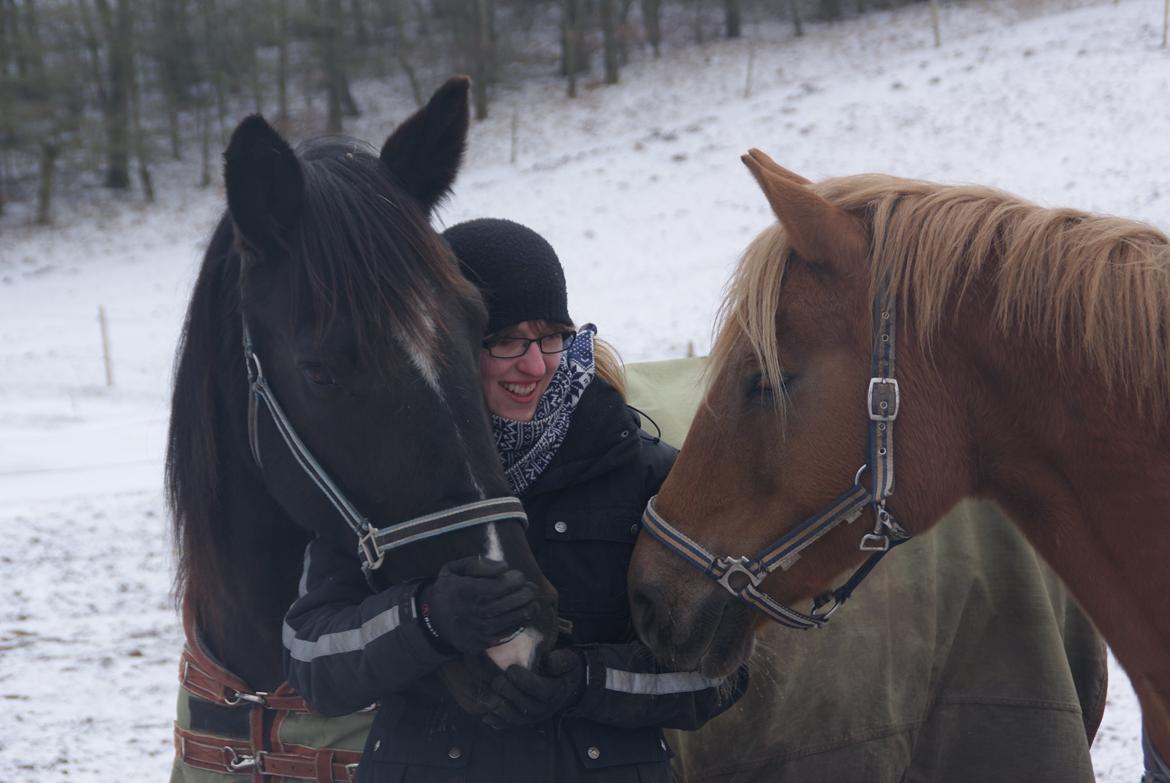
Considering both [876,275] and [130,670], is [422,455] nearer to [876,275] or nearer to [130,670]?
[876,275]

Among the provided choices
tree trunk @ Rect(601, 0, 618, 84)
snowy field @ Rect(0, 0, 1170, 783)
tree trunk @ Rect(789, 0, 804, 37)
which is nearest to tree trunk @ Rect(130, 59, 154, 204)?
snowy field @ Rect(0, 0, 1170, 783)

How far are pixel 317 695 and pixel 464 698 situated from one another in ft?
0.99

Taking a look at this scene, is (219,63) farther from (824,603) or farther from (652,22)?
(824,603)

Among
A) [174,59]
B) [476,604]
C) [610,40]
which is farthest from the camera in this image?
[610,40]

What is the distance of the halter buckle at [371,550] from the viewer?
183 centimetres

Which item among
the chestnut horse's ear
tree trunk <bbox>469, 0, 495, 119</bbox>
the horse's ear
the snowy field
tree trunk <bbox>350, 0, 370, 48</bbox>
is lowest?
the snowy field

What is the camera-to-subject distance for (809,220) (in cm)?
182

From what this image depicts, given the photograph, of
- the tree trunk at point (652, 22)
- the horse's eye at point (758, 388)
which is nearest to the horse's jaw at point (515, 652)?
the horse's eye at point (758, 388)

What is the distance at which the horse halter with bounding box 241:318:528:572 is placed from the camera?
5.82 feet

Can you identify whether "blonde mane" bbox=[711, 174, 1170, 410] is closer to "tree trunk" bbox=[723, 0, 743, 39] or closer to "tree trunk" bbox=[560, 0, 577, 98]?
"tree trunk" bbox=[560, 0, 577, 98]

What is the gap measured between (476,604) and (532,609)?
101 mm

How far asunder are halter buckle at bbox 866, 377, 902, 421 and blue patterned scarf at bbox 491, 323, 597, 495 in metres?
0.61

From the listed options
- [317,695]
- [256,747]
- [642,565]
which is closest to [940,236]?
[642,565]

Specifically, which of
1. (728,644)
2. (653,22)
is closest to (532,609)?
(728,644)
